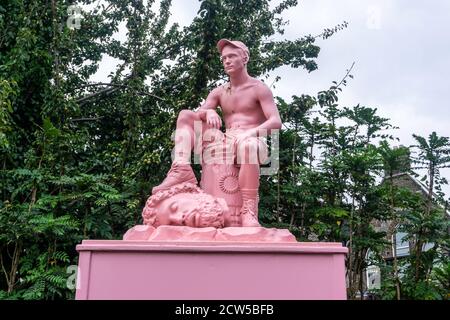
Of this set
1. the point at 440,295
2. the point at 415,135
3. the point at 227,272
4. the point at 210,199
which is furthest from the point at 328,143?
the point at 227,272

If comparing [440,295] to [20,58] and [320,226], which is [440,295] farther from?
[20,58]

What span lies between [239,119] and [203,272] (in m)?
1.47

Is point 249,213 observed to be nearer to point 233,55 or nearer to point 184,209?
point 184,209

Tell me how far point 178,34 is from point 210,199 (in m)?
4.93

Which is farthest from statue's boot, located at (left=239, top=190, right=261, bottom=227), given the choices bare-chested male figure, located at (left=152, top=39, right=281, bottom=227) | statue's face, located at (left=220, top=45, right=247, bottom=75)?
statue's face, located at (left=220, top=45, right=247, bottom=75)

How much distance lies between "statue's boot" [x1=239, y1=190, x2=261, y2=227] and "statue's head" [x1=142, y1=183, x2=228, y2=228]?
0.50ft

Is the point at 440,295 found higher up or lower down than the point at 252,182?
lower down

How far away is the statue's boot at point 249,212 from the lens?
11.3 ft

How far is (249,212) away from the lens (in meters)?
3.52

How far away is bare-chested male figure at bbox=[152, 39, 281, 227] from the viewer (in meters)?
3.56

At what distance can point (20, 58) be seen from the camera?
17.3 feet

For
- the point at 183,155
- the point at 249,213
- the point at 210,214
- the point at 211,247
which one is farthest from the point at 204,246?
the point at 183,155

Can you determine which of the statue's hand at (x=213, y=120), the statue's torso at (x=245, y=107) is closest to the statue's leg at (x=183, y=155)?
the statue's hand at (x=213, y=120)

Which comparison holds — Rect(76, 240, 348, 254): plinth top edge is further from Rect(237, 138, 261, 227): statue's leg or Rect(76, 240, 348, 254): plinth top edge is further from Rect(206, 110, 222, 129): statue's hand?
Rect(206, 110, 222, 129): statue's hand
